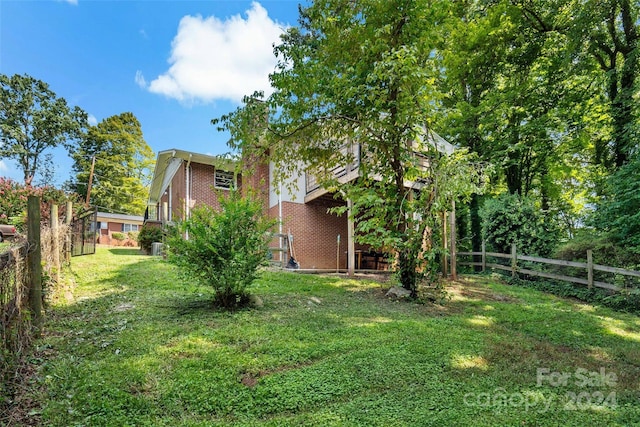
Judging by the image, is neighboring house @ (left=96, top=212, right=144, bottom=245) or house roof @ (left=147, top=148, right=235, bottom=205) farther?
neighboring house @ (left=96, top=212, right=144, bottom=245)

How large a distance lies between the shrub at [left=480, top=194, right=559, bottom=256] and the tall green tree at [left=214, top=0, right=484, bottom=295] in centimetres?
611

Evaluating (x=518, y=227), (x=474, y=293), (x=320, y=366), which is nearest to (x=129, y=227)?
(x=518, y=227)

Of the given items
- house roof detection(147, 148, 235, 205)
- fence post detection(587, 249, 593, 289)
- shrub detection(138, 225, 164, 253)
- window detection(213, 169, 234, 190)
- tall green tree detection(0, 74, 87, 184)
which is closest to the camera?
fence post detection(587, 249, 593, 289)

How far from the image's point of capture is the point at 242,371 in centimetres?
342

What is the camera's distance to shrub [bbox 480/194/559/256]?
38.0ft

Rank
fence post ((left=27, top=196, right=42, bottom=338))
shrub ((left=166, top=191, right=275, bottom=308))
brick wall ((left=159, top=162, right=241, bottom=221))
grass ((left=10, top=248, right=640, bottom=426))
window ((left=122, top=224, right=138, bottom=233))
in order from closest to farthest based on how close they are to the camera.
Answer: grass ((left=10, top=248, right=640, bottom=426)) → fence post ((left=27, top=196, right=42, bottom=338)) → shrub ((left=166, top=191, right=275, bottom=308)) → brick wall ((left=159, top=162, right=241, bottom=221)) → window ((left=122, top=224, right=138, bottom=233))

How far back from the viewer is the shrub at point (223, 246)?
517 centimetres

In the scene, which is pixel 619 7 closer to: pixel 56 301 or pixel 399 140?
pixel 399 140

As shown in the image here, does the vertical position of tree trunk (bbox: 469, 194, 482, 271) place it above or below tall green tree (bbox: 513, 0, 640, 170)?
below

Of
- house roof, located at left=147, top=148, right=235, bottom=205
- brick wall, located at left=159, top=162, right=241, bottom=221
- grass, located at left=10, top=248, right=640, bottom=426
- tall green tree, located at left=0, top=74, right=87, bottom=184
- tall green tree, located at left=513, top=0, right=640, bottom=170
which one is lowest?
grass, located at left=10, top=248, right=640, bottom=426

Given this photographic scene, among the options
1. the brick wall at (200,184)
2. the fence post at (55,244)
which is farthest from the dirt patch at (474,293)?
the brick wall at (200,184)

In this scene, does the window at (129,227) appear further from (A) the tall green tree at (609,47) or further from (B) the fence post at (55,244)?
(A) the tall green tree at (609,47)

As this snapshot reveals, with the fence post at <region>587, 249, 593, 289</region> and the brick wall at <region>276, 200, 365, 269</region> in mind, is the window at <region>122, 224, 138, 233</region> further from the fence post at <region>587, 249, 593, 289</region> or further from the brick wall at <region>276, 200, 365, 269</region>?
the fence post at <region>587, 249, 593, 289</region>

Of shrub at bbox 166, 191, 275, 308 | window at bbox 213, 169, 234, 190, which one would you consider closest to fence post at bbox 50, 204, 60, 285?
shrub at bbox 166, 191, 275, 308
